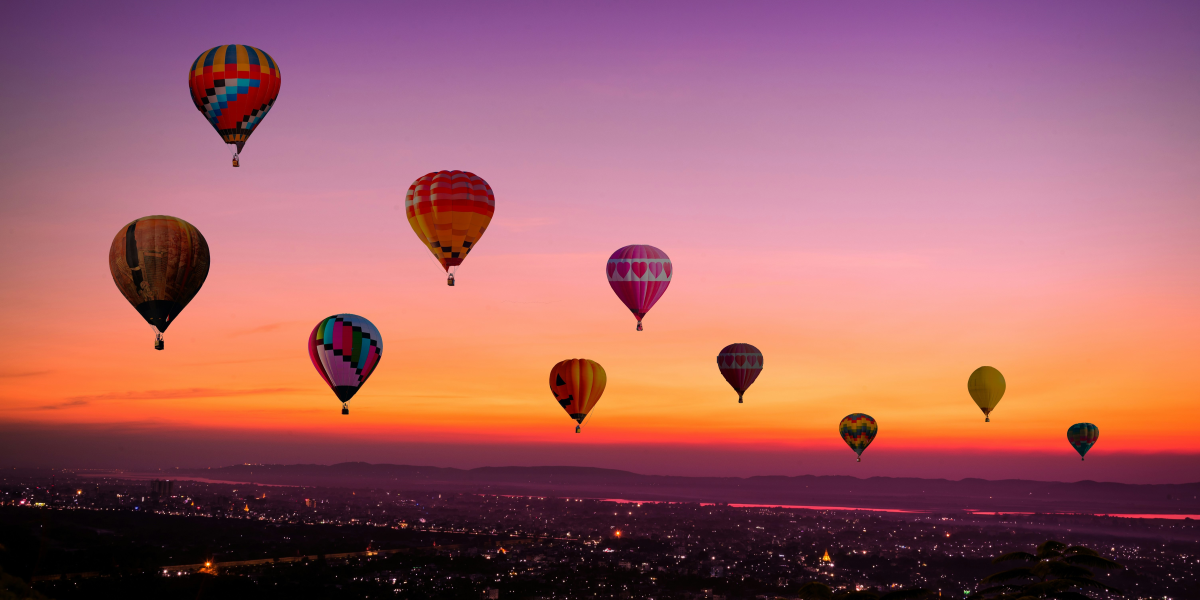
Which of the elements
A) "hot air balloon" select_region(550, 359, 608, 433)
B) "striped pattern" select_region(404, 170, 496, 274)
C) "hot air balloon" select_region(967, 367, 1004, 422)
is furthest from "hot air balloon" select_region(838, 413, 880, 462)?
"striped pattern" select_region(404, 170, 496, 274)

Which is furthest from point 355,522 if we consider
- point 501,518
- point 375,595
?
point 375,595

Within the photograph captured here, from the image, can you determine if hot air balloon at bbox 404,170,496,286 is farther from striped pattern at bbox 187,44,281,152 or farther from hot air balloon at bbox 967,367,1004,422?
hot air balloon at bbox 967,367,1004,422

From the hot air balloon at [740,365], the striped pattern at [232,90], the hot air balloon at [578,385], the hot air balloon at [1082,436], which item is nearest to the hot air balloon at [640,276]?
the hot air balloon at [578,385]

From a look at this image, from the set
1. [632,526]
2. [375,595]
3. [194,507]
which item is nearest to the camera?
[375,595]

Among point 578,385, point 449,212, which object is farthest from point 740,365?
point 449,212

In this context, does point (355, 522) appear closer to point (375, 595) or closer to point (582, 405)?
point (375, 595)

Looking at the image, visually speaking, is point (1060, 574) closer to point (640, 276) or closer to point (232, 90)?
point (640, 276)

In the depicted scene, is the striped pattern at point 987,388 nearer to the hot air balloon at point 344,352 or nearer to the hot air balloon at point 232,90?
the hot air balloon at point 344,352
